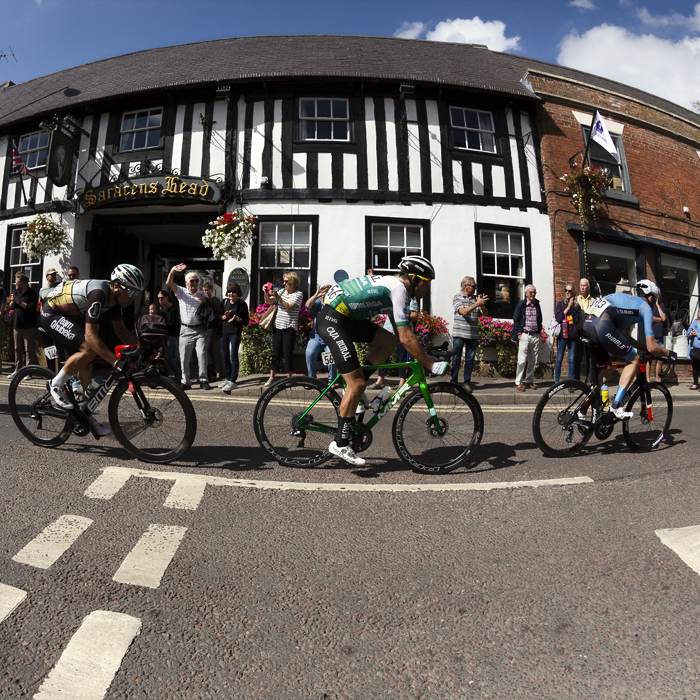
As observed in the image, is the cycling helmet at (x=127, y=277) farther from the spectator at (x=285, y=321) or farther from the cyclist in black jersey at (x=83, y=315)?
the spectator at (x=285, y=321)

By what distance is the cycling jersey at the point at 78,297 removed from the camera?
462 centimetres

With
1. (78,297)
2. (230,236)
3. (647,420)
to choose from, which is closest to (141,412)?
(78,297)

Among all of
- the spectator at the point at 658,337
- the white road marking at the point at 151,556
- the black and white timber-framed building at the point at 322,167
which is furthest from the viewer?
the black and white timber-framed building at the point at 322,167

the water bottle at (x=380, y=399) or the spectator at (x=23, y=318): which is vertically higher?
the spectator at (x=23, y=318)

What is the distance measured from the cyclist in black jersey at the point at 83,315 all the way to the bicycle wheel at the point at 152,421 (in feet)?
0.98

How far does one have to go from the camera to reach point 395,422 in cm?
445

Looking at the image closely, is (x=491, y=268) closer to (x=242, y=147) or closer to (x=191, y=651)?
(x=242, y=147)

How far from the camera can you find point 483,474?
4.48m

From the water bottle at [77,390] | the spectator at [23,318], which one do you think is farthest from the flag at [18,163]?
the water bottle at [77,390]

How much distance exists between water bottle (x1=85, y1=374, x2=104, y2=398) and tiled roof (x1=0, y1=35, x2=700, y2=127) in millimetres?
9985

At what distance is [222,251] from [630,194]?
11.2 metres

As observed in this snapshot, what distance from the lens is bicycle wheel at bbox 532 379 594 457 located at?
498cm

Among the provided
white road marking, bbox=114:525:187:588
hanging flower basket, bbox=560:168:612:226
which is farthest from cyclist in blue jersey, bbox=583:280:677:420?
hanging flower basket, bbox=560:168:612:226

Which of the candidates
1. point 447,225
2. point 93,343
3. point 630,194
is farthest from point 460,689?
point 630,194
